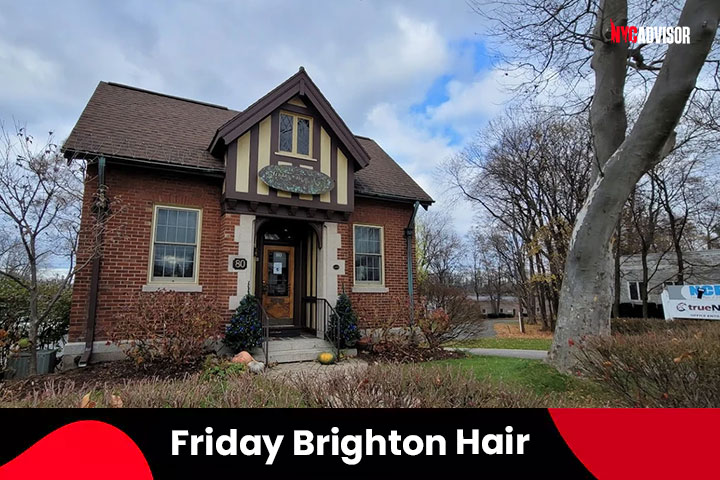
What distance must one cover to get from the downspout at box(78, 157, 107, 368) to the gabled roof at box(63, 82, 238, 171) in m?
0.70

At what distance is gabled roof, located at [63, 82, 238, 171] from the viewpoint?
7928mm

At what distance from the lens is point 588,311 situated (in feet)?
21.8

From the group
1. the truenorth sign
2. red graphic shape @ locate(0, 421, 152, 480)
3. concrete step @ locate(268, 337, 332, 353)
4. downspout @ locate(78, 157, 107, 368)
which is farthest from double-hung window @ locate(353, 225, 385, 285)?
the truenorth sign

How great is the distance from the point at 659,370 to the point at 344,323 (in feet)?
21.4

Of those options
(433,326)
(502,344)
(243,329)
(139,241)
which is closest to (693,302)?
(502,344)

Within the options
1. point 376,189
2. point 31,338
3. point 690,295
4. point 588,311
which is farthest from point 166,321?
point 690,295

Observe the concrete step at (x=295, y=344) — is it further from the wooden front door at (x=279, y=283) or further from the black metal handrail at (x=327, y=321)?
the wooden front door at (x=279, y=283)

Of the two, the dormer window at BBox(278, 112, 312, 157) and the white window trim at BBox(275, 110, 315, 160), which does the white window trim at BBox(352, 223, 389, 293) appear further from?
the dormer window at BBox(278, 112, 312, 157)

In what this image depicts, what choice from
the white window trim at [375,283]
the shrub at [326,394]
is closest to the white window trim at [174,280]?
the white window trim at [375,283]

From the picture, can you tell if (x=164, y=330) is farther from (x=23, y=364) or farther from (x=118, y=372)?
(x=23, y=364)

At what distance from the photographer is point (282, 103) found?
9125 millimetres

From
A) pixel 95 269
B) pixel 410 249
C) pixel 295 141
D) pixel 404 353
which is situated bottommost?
pixel 404 353

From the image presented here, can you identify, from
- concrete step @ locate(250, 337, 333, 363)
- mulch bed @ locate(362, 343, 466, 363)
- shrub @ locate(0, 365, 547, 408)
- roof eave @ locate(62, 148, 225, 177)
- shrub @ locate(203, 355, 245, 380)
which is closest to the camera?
shrub @ locate(0, 365, 547, 408)

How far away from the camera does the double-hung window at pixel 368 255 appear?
1062 cm
